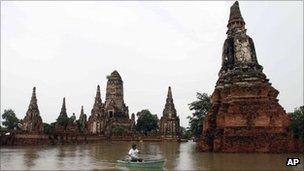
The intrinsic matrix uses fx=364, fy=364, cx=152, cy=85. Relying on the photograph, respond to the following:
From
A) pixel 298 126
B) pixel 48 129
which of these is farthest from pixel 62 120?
pixel 298 126

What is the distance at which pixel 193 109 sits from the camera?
4272 centimetres

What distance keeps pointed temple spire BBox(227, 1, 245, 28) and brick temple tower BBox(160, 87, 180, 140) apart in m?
34.9

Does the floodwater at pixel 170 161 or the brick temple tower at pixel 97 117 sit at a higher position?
the brick temple tower at pixel 97 117

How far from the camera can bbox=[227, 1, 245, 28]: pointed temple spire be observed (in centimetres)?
2931

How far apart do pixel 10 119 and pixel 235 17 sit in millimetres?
55407

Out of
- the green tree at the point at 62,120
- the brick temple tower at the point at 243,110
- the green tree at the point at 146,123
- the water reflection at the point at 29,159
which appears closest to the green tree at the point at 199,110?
the brick temple tower at the point at 243,110

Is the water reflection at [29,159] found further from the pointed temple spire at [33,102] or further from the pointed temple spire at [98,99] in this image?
the pointed temple spire at [98,99]

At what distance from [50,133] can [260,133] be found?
2656 centimetres

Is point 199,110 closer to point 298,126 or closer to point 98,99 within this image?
point 298,126

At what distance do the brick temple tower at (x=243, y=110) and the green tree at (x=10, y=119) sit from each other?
5293cm

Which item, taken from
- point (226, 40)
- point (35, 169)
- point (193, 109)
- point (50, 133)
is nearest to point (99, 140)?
point (50, 133)

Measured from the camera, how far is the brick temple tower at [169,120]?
63344mm

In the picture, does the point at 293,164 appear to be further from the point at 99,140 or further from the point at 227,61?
the point at 99,140

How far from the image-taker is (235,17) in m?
29.5
